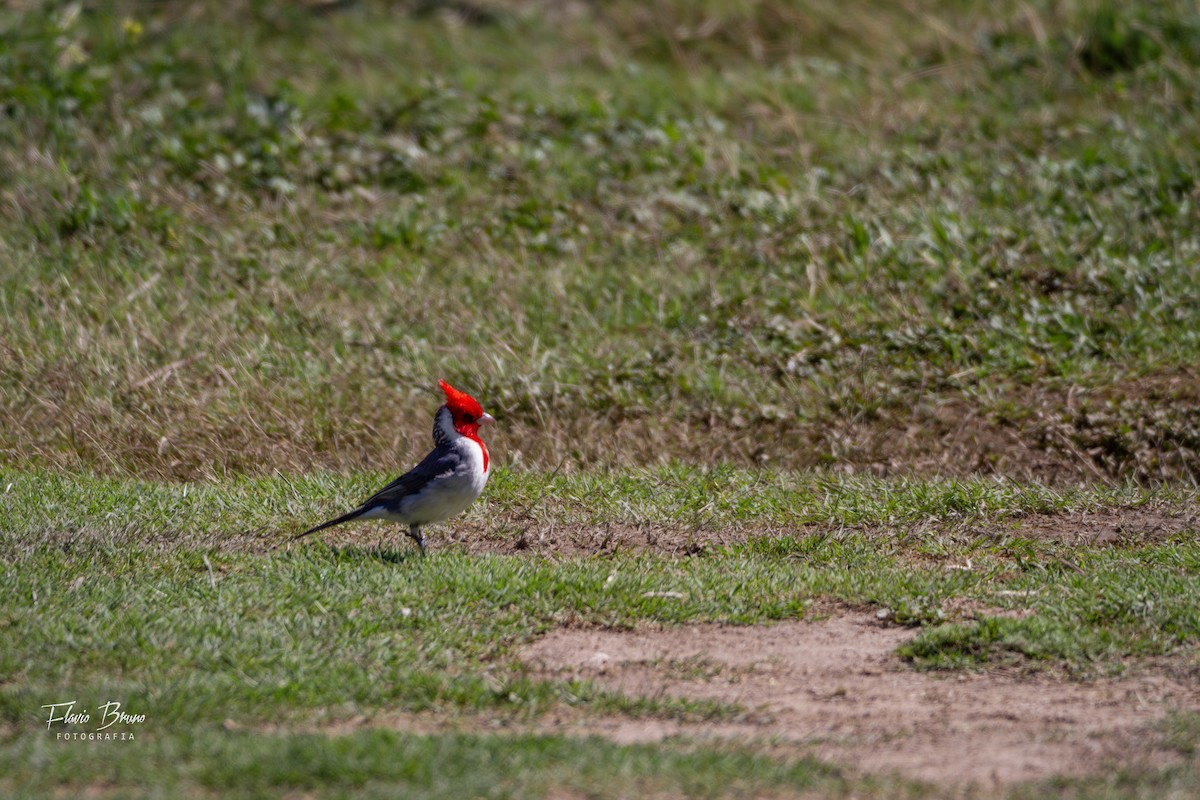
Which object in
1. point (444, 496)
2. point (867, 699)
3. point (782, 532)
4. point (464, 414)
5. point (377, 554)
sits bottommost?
point (782, 532)

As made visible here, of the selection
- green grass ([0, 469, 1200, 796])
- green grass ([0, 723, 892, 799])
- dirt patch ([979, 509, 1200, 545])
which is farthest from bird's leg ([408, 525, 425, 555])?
dirt patch ([979, 509, 1200, 545])

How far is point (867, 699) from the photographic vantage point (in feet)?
15.1

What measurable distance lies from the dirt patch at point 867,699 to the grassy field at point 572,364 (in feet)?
0.34

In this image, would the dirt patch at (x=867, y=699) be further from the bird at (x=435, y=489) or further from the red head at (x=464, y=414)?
the red head at (x=464, y=414)

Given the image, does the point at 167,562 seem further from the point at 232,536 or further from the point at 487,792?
the point at 487,792

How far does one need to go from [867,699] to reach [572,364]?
4299 millimetres

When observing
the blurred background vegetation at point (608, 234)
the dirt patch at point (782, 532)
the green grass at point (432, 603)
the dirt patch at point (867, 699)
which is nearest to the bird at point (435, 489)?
the green grass at point (432, 603)

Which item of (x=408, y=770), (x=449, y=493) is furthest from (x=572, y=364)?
(x=408, y=770)

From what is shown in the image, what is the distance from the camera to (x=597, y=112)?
38.3 ft

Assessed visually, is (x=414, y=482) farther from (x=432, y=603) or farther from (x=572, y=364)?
(x=572, y=364)

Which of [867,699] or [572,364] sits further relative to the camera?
[572,364]

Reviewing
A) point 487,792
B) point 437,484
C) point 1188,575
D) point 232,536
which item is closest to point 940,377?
point 1188,575

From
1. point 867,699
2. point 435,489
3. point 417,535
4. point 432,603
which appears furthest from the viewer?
point 417,535

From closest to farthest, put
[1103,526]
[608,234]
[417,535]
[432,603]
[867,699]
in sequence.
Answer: [867,699]
[432,603]
[417,535]
[1103,526]
[608,234]
